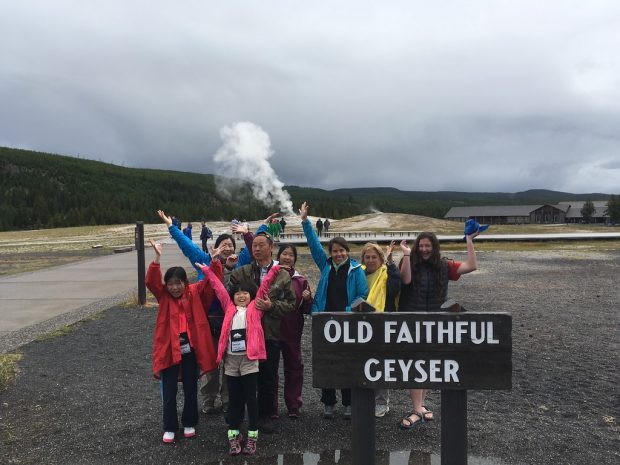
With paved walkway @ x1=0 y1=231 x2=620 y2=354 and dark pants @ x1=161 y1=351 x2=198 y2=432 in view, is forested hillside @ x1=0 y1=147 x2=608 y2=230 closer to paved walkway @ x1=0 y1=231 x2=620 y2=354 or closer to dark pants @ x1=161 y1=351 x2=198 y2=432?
paved walkway @ x1=0 y1=231 x2=620 y2=354

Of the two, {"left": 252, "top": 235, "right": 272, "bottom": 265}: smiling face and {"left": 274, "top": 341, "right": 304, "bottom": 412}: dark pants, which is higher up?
{"left": 252, "top": 235, "right": 272, "bottom": 265}: smiling face

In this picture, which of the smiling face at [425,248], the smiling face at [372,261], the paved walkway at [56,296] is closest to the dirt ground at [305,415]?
the paved walkway at [56,296]

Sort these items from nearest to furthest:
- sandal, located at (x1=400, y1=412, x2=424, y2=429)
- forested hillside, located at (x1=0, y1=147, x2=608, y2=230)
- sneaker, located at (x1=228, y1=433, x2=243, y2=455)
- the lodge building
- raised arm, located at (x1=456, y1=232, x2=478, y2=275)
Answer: sneaker, located at (x1=228, y1=433, x2=243, y2=455)
raised arm, located at (x1=456, y1=232, x2=478, y2=275)
sandal, located at (x1=400, y1=412, x2=424, y2=429)
the lodge building
forested hillside, located at (x1=0, y1=147, x2=608, y2=230)

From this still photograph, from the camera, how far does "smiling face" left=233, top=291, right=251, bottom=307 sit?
13.5 feet

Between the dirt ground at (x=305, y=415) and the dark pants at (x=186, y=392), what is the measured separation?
0.61 ft

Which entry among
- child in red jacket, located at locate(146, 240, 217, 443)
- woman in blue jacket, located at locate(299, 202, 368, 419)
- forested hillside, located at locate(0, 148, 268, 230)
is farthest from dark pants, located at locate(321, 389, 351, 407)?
forested hillside, located at locate(0, 148, 268, 230)

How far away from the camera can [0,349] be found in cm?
706

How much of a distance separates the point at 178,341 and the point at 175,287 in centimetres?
45

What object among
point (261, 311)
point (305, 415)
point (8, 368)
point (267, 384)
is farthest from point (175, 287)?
point (8, 368)

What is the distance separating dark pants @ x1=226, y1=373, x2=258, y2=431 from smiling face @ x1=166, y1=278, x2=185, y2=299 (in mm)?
824

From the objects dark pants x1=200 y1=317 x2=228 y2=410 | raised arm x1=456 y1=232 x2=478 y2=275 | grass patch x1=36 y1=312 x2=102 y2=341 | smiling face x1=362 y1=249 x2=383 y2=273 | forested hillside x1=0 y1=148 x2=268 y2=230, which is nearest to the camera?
raised arm x1=456 y1=232 x2=478 y2=275

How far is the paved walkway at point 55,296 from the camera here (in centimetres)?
844

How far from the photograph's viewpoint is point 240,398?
407 cm

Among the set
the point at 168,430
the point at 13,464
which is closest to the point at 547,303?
the point at 168,430
